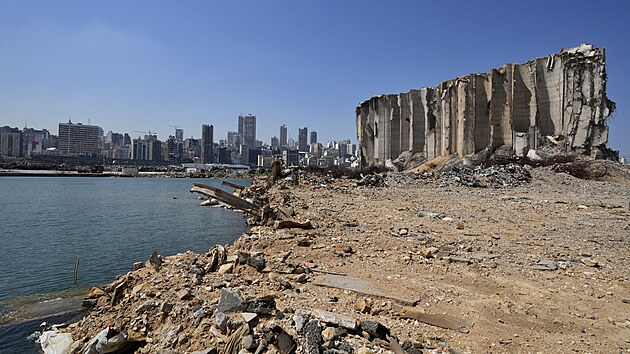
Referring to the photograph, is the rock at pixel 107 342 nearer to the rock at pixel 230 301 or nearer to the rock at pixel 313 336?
the rock at pixel 230 301

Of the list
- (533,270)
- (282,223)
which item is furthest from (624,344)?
(282,223)

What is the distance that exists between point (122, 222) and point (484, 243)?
59.7 ft

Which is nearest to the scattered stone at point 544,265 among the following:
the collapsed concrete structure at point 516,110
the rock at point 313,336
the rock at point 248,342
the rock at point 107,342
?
the rock at point 313,336

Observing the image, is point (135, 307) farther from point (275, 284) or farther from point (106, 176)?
point (106, 176)

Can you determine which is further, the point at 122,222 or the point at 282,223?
the point at 122,222

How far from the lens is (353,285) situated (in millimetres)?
5328

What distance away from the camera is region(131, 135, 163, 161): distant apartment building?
18838 cm

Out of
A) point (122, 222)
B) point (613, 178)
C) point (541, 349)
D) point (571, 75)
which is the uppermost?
point (571, 75)

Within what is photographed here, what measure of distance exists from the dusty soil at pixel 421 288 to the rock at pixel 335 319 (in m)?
0.08

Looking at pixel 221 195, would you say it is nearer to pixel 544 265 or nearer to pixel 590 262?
pixel 544 265

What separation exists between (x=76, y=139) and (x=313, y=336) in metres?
226

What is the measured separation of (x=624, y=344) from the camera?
145 inches

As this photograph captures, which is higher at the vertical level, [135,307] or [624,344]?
[624,344]

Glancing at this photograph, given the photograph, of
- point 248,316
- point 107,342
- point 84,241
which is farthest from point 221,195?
point 248,316
